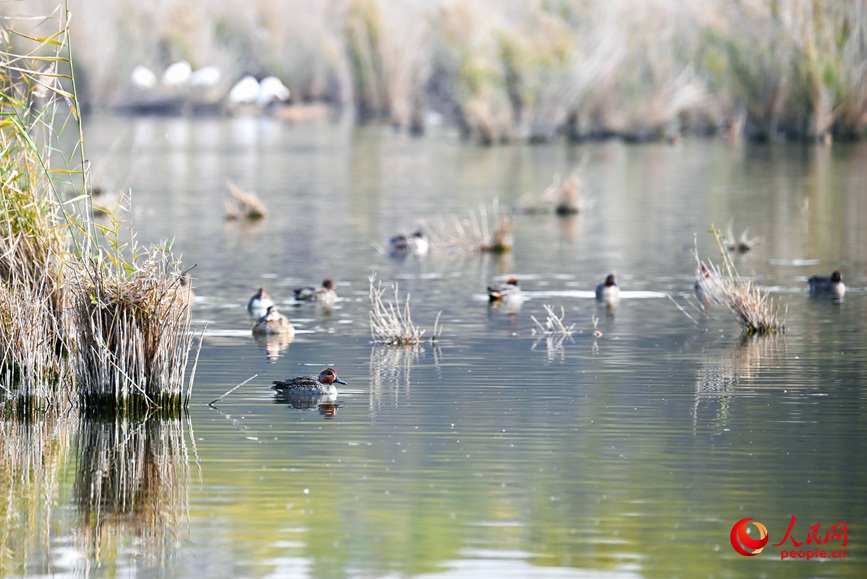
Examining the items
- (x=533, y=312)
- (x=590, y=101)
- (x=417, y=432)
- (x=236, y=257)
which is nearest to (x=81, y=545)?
(x=417, y=432)

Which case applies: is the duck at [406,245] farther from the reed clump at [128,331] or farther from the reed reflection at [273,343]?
the reed clump at [128,331]

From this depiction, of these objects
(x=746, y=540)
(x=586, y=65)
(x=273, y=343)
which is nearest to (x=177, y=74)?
(x=586, y=65)

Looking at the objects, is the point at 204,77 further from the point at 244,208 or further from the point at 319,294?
the point at 319,294

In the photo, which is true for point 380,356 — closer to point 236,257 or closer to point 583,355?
point 583,355

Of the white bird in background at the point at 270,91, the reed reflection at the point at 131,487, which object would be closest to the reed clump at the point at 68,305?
the reed reflection at the point at 131,487

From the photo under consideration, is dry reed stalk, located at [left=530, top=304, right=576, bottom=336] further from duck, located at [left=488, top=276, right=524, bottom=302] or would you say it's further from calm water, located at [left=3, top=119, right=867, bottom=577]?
duck, located at [left=488, top=276, right=524, bottom=302]

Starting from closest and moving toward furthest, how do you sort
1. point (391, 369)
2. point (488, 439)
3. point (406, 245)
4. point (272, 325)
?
point (488, 439) → point (391, 369) → point (272, 325) → point (406, 245)

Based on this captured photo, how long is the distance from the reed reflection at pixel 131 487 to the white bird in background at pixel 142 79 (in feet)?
183

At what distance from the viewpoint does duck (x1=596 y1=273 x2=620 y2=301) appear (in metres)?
19.6

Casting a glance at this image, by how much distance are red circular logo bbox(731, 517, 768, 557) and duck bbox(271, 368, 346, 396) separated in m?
4.50

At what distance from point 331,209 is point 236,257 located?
8.28 m

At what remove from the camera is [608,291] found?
19641mm

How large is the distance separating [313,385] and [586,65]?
3835 centimetres

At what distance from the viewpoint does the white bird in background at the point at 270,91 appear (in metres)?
66.1
